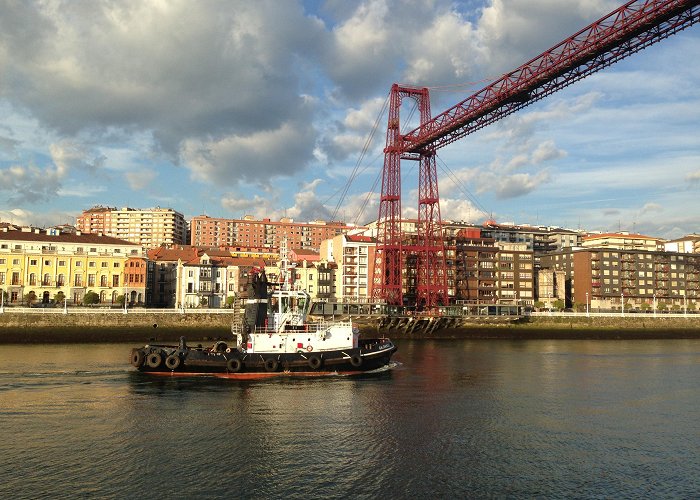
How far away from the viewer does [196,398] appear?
27141 millimetres

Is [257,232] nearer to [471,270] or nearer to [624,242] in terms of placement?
[471,270]

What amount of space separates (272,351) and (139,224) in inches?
5346

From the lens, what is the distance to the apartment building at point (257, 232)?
15662 cm

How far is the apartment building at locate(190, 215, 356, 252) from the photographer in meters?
157

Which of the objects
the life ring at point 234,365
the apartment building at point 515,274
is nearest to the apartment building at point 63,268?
the life ring at point 234,365

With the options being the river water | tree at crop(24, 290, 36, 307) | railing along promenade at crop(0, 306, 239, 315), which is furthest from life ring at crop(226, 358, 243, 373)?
tree at crop(24, 290, 36, 307)

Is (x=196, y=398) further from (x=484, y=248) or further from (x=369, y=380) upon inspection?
(x=484, y=248)

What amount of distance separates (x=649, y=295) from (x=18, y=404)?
10158 centimetres

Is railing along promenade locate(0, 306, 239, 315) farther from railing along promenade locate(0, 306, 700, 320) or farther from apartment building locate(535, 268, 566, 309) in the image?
apartment building locate(535, 268, 566, 309)

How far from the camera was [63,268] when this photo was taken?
6925 centimetres

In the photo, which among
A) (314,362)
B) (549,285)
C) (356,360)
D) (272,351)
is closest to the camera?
(314,362)

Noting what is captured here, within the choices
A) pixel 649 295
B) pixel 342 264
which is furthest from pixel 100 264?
pixel 649 295

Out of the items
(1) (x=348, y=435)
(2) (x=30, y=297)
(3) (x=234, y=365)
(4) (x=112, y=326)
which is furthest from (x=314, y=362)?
(2) (x=30, y=297)

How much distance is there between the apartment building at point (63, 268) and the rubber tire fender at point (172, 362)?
39251 millimetres
